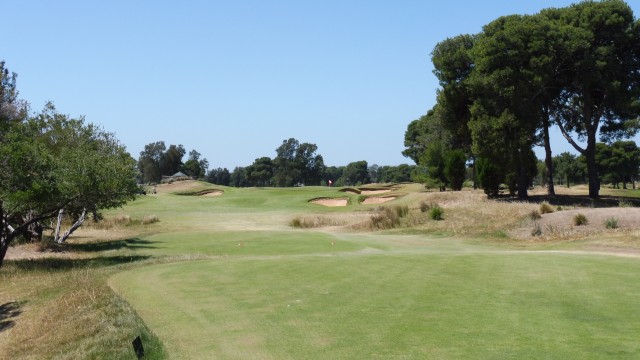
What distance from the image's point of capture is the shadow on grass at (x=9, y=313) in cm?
1288

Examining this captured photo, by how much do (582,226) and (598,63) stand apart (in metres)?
16.7

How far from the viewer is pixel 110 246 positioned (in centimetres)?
2891

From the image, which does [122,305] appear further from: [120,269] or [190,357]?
[120,269]

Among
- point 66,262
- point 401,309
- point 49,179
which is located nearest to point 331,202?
point 66,262

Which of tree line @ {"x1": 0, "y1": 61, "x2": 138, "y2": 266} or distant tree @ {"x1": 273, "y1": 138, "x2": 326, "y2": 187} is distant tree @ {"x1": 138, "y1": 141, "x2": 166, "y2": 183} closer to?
distant tree @ {"x1": 273, "y1": 138, "x2": 326, "y2": 187}

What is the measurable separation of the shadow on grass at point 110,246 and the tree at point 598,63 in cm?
2987

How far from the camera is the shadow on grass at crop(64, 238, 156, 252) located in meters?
27.8

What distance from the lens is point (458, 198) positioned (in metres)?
42.9

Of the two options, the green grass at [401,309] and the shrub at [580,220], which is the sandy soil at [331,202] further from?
the green grass at [401,309]

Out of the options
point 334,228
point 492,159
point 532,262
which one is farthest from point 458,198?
point 532,262

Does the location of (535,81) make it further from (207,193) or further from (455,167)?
(207,193)

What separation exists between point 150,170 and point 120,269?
110 metres

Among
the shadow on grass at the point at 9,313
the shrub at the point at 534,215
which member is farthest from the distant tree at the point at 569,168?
the shadow on grass at the point at 9,313

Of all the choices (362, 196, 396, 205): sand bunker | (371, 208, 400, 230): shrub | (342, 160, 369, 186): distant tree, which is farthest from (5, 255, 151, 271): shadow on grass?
(342, 160, 369, 186): distant tree
